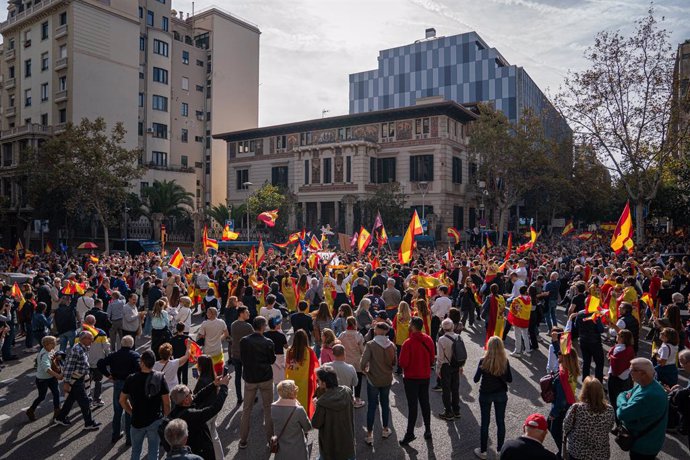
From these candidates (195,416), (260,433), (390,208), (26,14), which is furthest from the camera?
(26,14)

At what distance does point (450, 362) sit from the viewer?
8.07m

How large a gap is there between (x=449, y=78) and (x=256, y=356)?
80846 millimetres

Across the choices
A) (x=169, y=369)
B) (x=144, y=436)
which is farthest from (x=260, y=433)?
(x=144, y=436)

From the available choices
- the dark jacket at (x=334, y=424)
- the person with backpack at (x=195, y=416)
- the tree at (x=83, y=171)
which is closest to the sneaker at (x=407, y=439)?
the dark jacket at (x=334, y=424)

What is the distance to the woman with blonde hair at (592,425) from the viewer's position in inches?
199

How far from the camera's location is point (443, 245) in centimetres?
4412

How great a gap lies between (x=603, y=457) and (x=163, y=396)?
4933 millimetres

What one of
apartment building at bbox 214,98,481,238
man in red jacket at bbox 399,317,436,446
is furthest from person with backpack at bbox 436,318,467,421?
apartment building at bbox 214,98,481,238

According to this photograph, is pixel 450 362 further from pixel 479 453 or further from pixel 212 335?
pixel 212 335

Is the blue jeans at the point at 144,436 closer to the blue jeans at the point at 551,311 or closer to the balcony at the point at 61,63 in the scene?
the blue jeans at the point at 551,311

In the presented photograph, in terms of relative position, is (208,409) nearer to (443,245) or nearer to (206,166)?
(443,245)

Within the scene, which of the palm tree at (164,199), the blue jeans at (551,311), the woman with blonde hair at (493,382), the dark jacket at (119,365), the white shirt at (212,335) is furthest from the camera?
the palm tree at (164,199)

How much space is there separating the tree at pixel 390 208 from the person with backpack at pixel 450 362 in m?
34.3

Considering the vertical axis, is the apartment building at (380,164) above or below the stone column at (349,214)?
above
